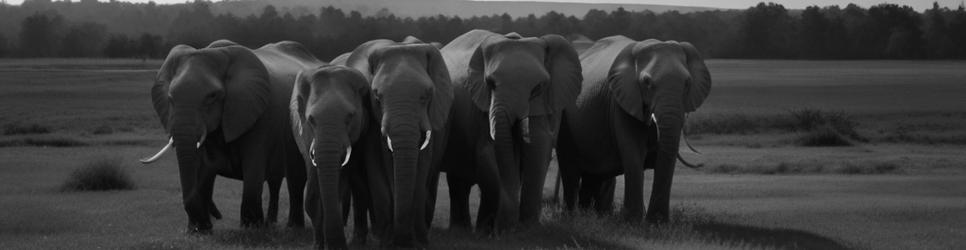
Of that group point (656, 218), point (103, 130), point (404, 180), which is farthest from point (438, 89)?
point (103, 130)

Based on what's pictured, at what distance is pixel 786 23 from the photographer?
94812 millimetres

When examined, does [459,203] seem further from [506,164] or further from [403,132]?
[403,132]

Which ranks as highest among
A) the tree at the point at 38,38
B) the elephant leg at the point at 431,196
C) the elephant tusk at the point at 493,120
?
the elephant tusk at the point at 493,120

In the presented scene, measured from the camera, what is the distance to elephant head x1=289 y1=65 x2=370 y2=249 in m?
13.1

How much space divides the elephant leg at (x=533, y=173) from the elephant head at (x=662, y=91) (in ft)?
4.54

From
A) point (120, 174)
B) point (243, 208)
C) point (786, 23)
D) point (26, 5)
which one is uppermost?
point (243, 208)

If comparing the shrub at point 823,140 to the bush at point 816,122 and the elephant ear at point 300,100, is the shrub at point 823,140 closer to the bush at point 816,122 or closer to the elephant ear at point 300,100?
the bush at point 816,122

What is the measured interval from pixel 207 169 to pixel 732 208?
724 cm

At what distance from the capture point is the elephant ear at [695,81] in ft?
56.5

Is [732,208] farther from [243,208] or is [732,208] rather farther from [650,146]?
[243,208]

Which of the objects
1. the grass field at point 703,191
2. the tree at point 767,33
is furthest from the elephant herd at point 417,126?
the tree at point 767,33

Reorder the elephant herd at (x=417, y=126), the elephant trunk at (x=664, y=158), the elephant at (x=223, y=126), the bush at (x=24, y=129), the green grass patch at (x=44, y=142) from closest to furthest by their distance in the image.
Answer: the elephant herd at (x=417, y=126) < the elephant at (x=223, y=126) < the elephant trunk at (x=664, y=158) < the green grass patch at (x=44, y=142) < the bush at (x=24, y=129)

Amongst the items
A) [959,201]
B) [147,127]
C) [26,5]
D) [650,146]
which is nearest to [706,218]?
[650,146]

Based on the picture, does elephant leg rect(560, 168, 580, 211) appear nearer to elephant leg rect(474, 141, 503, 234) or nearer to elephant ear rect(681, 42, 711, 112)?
elephant ear rect(681, 42, 711, 112)
